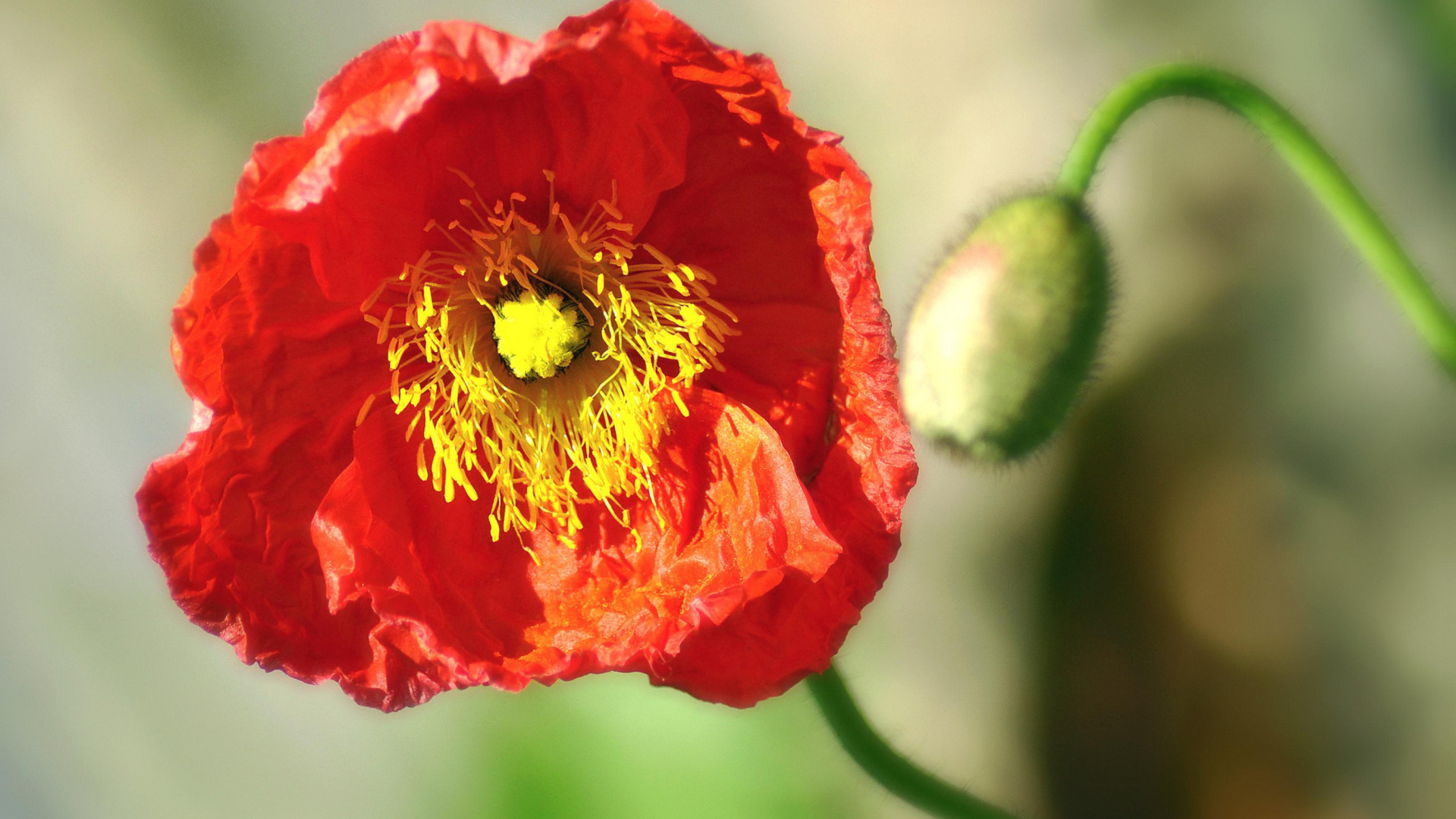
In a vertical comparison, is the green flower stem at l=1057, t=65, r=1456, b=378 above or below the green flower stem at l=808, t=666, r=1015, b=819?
above

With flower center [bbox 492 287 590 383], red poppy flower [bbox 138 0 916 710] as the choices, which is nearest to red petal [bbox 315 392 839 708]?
red poppy flower [bbox 138 0 916 710]

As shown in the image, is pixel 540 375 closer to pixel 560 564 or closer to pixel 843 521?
pixel 560 564

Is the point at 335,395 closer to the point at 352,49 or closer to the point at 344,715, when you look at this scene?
the point at 352,49

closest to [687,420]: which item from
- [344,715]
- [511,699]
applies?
[511,699]

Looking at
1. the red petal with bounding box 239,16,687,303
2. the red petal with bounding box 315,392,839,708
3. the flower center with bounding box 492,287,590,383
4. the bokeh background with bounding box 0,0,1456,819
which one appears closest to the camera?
the red petal with bounding box 239,16,687,303

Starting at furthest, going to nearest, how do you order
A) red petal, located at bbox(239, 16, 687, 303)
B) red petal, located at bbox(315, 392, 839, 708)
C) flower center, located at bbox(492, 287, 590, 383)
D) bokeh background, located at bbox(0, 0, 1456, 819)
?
bokeh background, located at bbox(0, 0, 1456, 819)
flower center, located at bbox(492, 287, 590, 383)
red petal, located at bbox(315, 392, 839, 708)
red petal, located at bbox(239, 16, 687, 303)

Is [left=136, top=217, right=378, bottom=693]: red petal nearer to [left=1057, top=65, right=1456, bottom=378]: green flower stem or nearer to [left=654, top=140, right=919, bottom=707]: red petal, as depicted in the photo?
[left=654, top=140, right=919, bottom=707]: red petal

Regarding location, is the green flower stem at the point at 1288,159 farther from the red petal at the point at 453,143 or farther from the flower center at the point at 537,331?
the flower center at the point at 537,331
